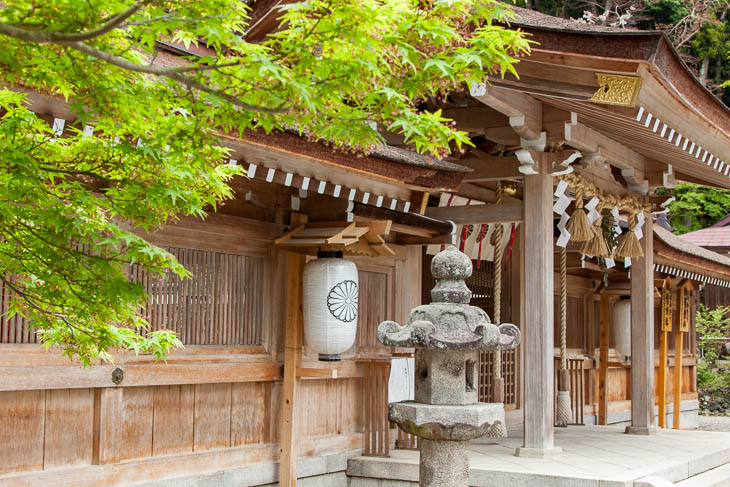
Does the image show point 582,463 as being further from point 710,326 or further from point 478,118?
point 710,326

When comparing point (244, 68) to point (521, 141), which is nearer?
point (244, 68)

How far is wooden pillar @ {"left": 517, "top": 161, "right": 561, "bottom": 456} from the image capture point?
8.61 m

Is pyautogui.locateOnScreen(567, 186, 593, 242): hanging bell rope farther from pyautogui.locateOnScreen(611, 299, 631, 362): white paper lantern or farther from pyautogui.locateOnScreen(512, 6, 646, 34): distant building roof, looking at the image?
pyautogui.locateOnScreen(611, 299, 631, 362): white paper lantern

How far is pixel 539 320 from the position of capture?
8.73 meters

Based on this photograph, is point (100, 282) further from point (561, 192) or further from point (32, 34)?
point (561, 192)

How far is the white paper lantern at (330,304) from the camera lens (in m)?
7.45

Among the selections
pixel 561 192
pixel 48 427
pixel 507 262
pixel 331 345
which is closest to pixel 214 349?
pixel 331 345

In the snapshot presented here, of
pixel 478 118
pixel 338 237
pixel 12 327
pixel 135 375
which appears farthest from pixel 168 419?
pixel 478 118

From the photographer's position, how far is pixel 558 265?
1381 cm

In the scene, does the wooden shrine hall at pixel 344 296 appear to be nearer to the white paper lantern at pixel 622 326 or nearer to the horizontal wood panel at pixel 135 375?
the horizontal wood panel at pixel 135 375

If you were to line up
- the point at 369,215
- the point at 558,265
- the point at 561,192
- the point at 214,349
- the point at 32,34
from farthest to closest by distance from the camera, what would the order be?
the point at 558,265, the point at 561,192, the point at 369,215, the point at 214,349, the point at 32,34

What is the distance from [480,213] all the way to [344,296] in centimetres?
254

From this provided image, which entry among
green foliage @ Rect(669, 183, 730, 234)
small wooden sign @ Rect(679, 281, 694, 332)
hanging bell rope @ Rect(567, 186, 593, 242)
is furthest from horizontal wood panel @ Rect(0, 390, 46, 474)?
green foliage @ Rect(669, 183, 730, 234)

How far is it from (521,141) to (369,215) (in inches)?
71.1
